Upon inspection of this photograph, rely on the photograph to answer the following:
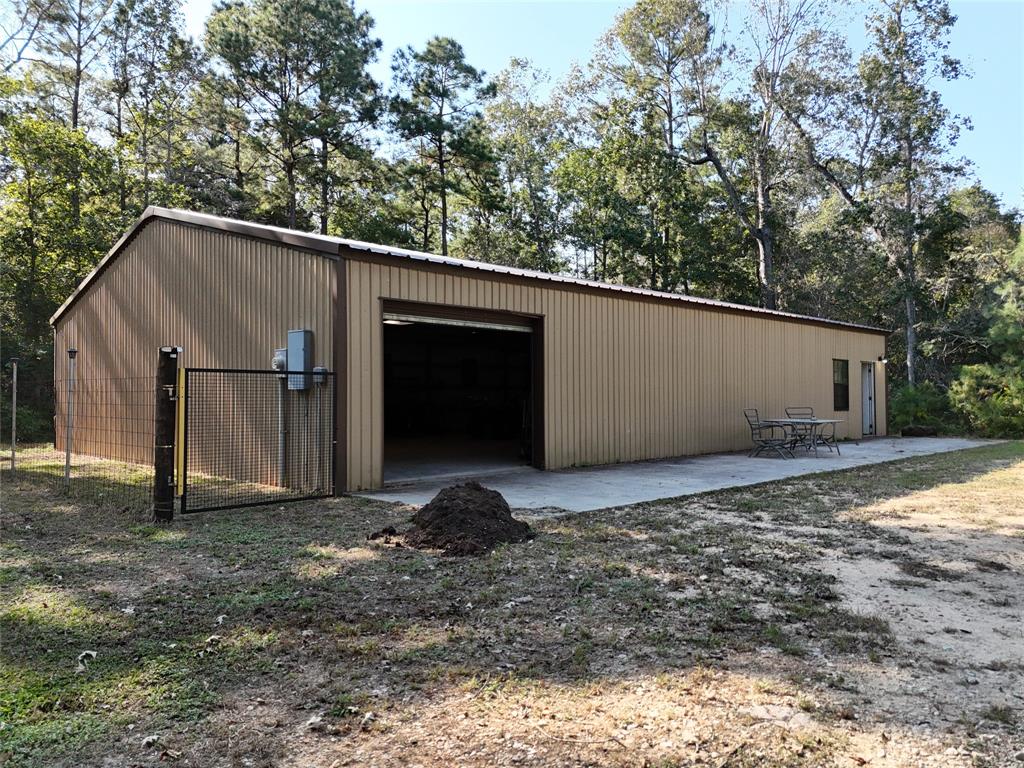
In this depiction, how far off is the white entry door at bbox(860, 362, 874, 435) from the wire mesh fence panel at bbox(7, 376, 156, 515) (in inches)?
599

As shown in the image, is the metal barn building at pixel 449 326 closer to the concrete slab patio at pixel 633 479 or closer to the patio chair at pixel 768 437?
the patio chair at pixel 768 437

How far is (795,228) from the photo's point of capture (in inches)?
993

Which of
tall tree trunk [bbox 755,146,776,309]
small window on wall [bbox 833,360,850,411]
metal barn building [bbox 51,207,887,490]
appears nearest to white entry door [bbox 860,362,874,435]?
metal barn building [bbox 51,207,887,490]

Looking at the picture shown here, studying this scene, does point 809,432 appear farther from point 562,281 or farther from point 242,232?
point 242,232

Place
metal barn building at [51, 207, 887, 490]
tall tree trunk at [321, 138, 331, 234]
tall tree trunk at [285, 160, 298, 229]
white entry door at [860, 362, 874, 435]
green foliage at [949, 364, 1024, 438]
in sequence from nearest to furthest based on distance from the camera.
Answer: metal barn building at [51, 207, 887, 490]
white entry door at [860, 362, 874, 435]
green foliage at [949, 364, 1024, 438]
tall tree trunk at [285, 160, 298, 229]
tall tree trunk at [321, 138, 331, 234]

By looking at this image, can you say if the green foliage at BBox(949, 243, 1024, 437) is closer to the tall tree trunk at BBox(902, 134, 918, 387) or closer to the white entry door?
the tall tree trunk at BBox(902, 134, 918, 387)

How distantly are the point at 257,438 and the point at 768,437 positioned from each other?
31.1 feet

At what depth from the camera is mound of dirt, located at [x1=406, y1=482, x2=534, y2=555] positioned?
4.84 m

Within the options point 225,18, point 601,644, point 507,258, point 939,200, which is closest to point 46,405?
point 225,18

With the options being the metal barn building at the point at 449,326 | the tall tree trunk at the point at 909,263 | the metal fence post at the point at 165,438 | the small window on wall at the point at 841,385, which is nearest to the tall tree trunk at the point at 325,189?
the metal barn building at the point at 449,326

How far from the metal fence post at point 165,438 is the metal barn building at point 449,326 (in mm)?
1741

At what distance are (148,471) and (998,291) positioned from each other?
2027 centimetres

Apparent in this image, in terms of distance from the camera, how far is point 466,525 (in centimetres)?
503

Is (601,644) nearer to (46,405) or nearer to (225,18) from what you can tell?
(46,405)
